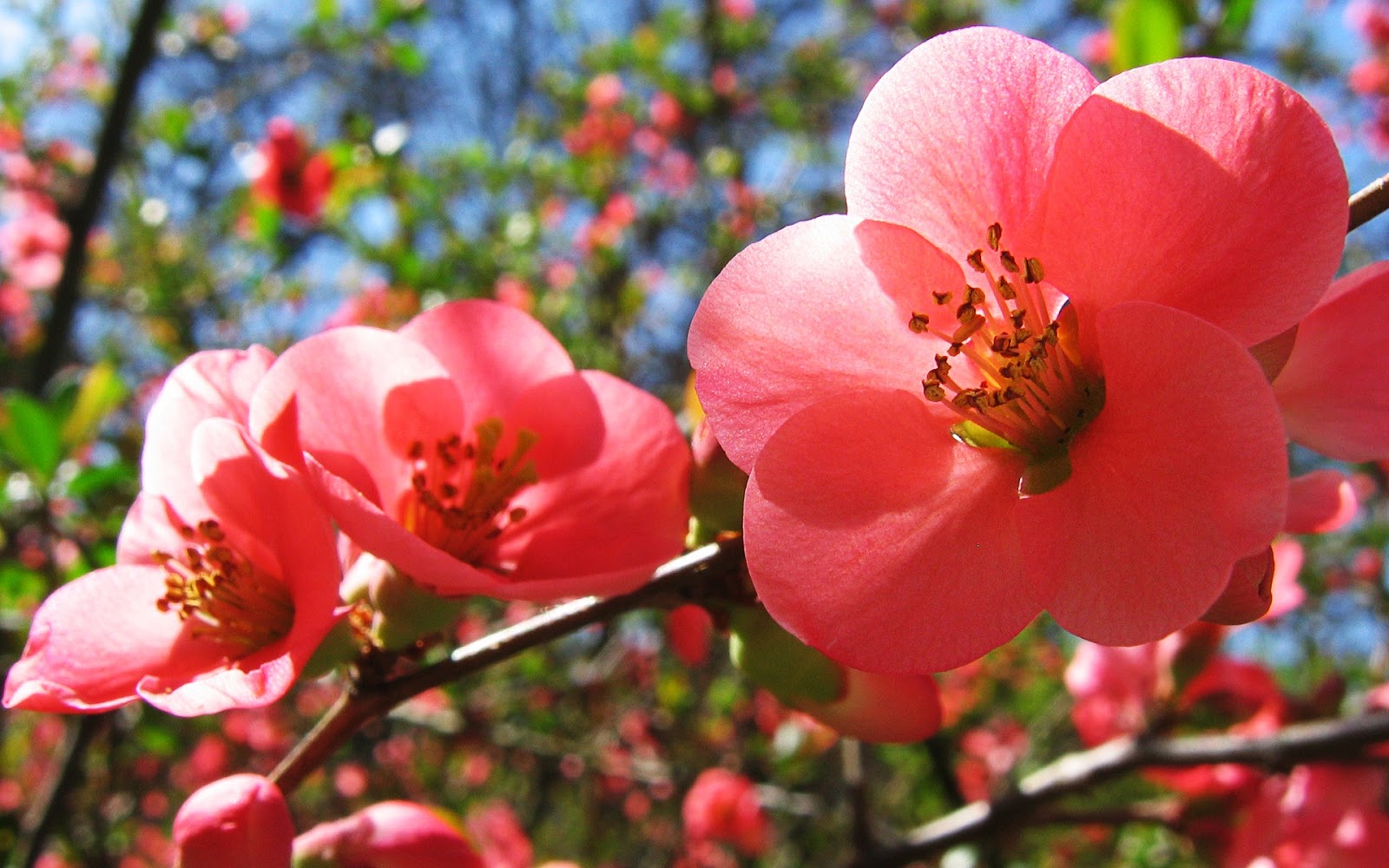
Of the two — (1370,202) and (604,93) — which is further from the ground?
(1370,202)

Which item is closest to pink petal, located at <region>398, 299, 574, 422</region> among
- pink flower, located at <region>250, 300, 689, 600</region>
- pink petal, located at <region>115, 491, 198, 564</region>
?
pink flower, located at <region>250, 300, 689, 600</region>

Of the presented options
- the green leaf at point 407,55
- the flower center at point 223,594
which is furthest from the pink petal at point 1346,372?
the green leaf at point 407,55

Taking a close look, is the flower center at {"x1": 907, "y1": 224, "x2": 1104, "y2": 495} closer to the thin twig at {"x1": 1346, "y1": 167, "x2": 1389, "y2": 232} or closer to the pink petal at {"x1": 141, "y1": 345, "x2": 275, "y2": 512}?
the thin twig at {"x1": 1346, "y1": 167, "x2": 1389, "y2": 232}

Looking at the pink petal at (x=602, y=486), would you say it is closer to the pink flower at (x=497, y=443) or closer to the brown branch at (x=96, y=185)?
the pink flower at (x=497, y=443)

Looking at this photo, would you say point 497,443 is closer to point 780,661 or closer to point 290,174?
point 780,661

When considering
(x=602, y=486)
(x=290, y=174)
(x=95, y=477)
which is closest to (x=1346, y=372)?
(x=602, y=486)

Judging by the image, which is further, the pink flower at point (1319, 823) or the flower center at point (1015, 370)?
the pink flower at point (1319, 823)
